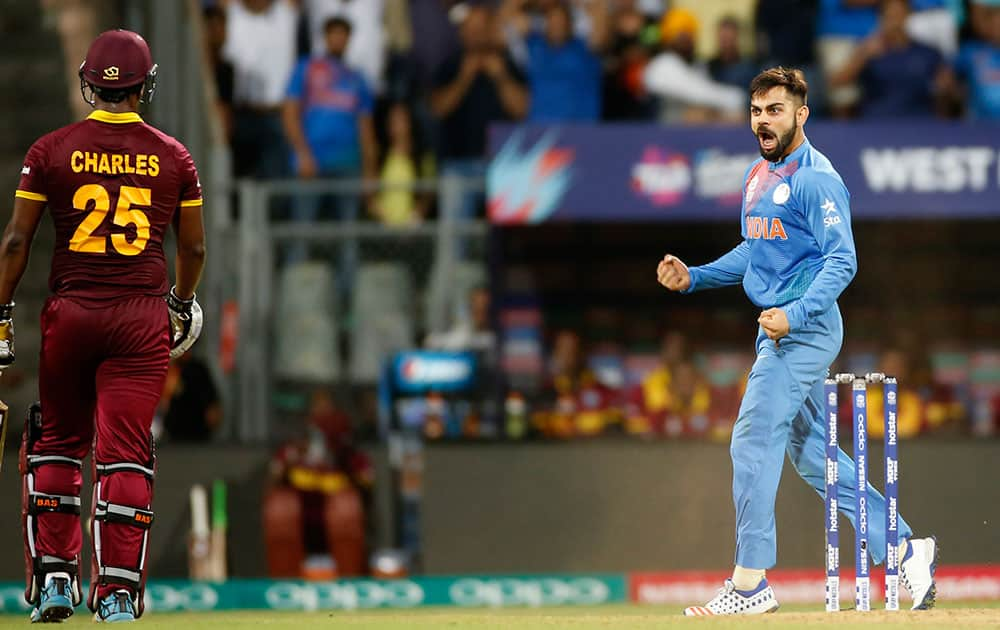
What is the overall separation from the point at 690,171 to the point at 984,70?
247 centimetres

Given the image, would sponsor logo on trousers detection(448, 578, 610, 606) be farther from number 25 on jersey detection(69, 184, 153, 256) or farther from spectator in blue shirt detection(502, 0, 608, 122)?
number 25 on jersey detection(69, 184, 153, 256)

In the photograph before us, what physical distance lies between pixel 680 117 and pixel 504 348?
6.81 ft

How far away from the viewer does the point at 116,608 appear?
7.03m

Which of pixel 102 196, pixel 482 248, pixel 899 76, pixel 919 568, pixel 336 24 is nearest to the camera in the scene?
pixel 102 196

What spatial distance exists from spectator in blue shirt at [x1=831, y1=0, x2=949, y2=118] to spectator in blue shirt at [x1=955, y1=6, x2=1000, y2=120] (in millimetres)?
204

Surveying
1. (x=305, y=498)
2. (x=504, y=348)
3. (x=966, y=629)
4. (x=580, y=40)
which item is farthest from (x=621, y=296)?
(x=966, y=629)

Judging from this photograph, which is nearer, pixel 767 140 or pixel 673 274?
pixel 767 140

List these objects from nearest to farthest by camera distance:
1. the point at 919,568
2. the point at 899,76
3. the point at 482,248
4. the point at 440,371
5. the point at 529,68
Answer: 1. the point at 919,568
2. the point at 440,371
3. the point at 899,76
4. the point at 482,248
5. the point at 529,68

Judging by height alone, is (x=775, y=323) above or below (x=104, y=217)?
below

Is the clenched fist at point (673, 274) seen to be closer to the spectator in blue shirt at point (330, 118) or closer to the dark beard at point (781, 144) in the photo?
the dark beard at point (781, 144)

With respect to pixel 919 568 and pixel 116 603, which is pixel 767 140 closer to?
pixel 919 568

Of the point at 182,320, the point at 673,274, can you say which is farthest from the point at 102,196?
the point at 673,274

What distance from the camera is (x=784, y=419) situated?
716cm

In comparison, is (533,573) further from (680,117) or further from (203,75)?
(203,75)
